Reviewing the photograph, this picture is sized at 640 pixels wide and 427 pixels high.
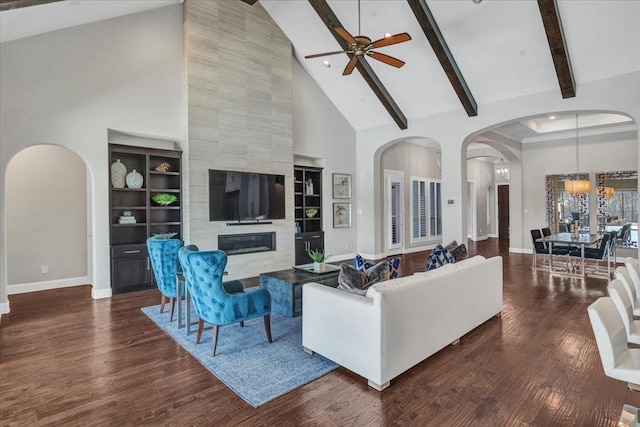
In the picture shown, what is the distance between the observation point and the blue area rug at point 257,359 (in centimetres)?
264

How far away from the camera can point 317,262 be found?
4.50 metres

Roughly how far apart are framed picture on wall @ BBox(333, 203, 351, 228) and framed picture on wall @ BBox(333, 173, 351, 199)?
23 cm

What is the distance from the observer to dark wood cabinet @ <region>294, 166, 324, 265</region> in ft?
25.7

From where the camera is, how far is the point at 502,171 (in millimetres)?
12805

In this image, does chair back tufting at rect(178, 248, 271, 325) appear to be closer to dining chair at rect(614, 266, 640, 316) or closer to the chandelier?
dining chair at rect(614, 266, 640, 316)

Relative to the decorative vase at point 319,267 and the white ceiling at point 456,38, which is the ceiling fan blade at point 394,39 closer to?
the white ceiling at point 456,38

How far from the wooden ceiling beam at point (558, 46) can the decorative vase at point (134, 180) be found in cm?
648

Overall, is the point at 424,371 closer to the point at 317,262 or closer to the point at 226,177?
the point at 317,262

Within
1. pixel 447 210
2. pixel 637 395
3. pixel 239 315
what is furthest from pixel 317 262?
pixel 447 210

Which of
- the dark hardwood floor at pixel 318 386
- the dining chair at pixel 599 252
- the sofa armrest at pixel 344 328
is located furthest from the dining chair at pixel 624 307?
the dining chair at pixel 599 252

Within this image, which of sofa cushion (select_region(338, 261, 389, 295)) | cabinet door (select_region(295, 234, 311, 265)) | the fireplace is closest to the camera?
sofa cushion (select_region(338, 261, 389, 295))

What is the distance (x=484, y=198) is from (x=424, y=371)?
12.2 meters

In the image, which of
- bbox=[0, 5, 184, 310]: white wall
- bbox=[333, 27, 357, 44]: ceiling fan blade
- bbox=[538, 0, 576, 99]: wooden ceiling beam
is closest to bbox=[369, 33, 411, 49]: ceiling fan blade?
bbox=[333, 27, 357, 44]: ceiling fan blade

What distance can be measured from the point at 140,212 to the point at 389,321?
5.20 metres
